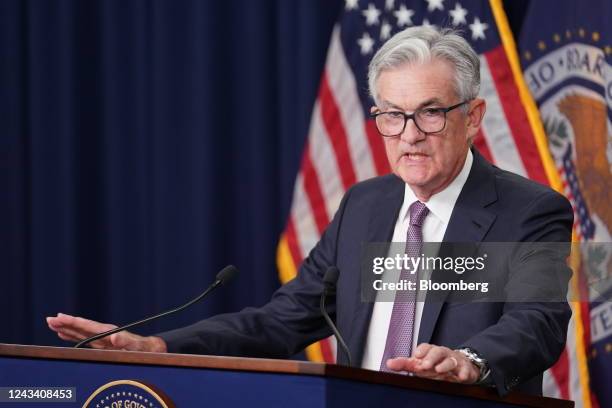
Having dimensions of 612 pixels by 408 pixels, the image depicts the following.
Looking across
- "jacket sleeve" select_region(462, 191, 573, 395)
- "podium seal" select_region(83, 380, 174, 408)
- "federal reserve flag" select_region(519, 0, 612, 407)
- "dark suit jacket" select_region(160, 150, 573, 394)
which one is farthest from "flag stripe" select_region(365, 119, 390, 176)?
"podium seal" select_region(83, 380, 174, 408)

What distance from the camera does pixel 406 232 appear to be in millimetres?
2791

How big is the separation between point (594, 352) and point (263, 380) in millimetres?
2257

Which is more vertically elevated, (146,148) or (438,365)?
(146,148)

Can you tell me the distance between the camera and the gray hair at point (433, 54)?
266 centimetres

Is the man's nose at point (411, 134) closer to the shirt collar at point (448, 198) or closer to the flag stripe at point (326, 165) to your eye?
the shirt collar at point (448, 198)

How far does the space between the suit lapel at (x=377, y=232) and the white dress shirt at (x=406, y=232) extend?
2 cm

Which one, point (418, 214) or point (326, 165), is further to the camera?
point (326, 165)

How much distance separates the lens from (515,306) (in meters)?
2.44

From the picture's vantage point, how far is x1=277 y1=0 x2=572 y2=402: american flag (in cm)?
399

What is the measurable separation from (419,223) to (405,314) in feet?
0.85

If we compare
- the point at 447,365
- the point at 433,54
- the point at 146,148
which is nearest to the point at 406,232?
the point at 433,54

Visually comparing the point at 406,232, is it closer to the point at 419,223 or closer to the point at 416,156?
the point at 419,223

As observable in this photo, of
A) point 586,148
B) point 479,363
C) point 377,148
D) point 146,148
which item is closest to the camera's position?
point 479,363

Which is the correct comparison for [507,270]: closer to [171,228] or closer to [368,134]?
[368,134]
